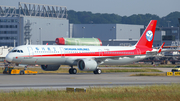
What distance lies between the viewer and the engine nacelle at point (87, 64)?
5141cm

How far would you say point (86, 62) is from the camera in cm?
5150

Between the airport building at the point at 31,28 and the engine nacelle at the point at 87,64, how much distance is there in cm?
9381

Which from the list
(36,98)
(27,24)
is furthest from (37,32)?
(36,98)

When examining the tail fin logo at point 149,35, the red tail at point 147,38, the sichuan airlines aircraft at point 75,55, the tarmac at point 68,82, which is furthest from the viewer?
the tail fin logo at point 149,35

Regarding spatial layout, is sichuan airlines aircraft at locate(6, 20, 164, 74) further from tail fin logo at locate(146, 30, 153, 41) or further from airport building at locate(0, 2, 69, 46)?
airport building at locate(0, 2, 69, 46)

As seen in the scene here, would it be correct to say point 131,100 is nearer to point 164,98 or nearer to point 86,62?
point 164,98

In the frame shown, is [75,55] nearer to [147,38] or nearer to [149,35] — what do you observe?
[147,38]

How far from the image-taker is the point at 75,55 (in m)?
53.5

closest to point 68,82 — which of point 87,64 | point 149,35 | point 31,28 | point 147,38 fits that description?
point 87,64

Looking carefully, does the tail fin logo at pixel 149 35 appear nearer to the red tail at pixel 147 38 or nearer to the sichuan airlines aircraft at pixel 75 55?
the red tail at pixel 147 38

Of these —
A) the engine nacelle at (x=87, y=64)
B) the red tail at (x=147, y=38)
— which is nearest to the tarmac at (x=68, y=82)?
the engine nacelle at (x=87, y=64)

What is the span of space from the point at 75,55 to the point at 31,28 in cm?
9667

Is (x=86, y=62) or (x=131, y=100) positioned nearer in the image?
(x=131, y=100)

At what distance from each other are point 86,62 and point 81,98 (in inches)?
1225
